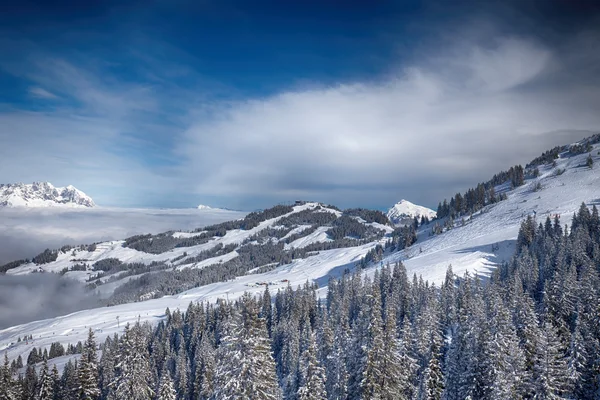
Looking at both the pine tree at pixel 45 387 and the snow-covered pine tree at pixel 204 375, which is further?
the snow-covered pine tree at pixel 204 375

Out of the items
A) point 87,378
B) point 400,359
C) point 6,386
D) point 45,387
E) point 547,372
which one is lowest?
point 547,372

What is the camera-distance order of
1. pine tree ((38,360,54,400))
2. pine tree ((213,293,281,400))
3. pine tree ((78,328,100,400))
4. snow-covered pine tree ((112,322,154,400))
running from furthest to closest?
1. pine tree ((38,360,54,400))
2. pine tree ((78,328,100,400))
3. snow-covered pine tree ((112,322,154,400))
4. pine tree ((213,293,281,400))

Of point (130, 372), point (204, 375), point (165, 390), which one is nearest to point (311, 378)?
point (130, 372)

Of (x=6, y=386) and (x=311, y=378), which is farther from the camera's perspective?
(x=6, y=386)

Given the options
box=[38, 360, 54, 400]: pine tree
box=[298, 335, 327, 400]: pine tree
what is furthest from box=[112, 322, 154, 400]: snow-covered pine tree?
box=[38, 360, 54, 400]: pine tree

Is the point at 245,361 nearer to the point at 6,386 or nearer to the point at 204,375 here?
the point at 6,386

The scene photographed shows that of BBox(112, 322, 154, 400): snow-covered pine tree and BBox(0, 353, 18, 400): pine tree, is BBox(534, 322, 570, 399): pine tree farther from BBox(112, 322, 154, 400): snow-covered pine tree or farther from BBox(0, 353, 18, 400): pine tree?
BBox(0, 353, 18, 400): pine tree

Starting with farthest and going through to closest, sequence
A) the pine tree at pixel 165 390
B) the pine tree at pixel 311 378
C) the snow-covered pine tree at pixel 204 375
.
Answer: the snow-covered pine tree at pixel 204 375
the pine tree at pixel 165 390
the pine tree at pixel 311 378

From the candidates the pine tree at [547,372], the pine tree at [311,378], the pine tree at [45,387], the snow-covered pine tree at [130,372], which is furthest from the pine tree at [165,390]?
the pine tree at [547,372]

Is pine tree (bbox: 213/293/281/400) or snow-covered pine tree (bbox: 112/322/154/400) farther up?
pine tree (bbox: 213/293/281/400)

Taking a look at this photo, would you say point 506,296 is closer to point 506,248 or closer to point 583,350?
point 583,350

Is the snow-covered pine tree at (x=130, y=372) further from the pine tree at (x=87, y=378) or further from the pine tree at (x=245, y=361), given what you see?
the pine tree at (x=245, y=361)

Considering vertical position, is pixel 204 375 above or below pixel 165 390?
below

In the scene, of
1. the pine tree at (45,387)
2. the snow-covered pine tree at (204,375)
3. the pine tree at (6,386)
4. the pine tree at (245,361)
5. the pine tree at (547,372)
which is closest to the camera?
the pine tree at (245,361)
